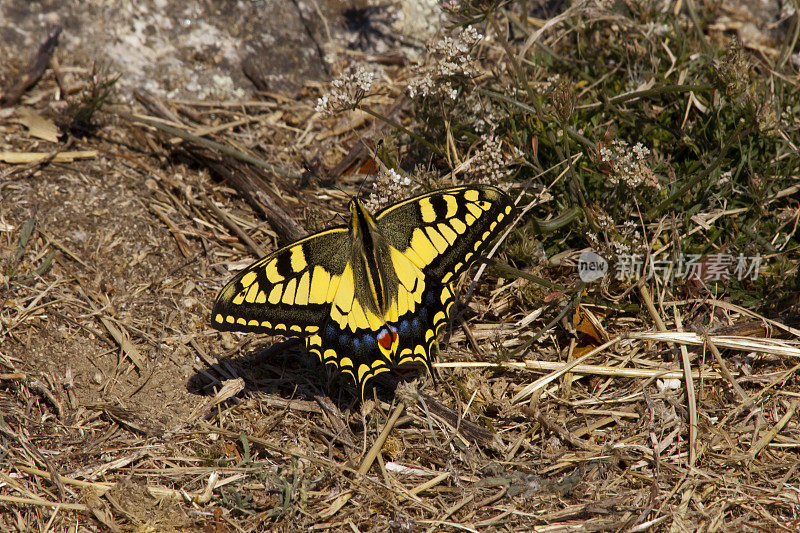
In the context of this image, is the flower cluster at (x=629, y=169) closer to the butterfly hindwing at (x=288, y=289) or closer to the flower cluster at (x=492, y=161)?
the flower cluster at (x=492, y=161)

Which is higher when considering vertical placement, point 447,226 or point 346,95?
point 346,95

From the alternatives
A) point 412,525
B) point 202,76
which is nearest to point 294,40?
point 202,76

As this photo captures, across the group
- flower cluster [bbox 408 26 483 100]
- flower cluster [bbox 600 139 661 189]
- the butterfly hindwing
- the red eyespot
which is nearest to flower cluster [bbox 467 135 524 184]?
flower cluster [bbox 408 26 483 100]

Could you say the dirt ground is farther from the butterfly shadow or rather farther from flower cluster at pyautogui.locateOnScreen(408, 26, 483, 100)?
flower cluster at pyautogui.locateOnScreen(408, 26, 483, 100)

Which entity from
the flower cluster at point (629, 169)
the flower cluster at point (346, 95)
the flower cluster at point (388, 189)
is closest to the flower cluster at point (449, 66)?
the flower cluster at point (346, 95)

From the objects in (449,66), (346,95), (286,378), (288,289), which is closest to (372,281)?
(288,289)

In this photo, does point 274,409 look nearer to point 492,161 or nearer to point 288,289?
point 288,289

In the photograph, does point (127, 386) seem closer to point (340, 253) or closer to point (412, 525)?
point (340, 253)
